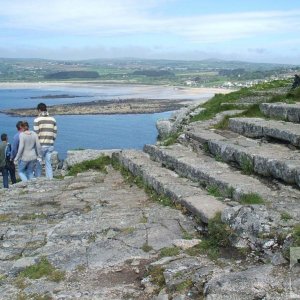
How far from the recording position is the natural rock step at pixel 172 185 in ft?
23.1

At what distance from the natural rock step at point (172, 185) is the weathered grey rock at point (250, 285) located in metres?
1.80

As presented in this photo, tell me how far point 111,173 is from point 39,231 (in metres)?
4.84

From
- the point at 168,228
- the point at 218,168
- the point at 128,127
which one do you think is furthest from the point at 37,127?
the point at 128,127

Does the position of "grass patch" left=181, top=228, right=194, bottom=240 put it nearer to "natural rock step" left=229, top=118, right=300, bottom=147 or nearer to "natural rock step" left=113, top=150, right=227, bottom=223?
"natural rock step" left=113, top=150, right=227, bottom=223

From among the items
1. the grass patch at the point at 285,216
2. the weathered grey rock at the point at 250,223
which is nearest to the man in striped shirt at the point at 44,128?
the weathered grey rock at the point at 250,223

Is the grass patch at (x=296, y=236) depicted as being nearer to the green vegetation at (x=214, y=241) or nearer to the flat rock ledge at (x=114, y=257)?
the flat rock ledge at (x=114, y=257)

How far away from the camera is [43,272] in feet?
18.8

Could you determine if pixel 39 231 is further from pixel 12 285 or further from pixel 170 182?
pixel 170 182

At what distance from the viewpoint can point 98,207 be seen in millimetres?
8680

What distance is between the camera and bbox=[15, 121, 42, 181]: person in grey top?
12359mm

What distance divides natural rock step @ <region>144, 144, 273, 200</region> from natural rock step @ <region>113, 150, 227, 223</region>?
18 cm

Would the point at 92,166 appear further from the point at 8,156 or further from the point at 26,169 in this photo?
the point at 8,156

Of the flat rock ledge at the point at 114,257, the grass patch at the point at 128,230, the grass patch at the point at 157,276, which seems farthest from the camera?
the grass patch at the point at 128,230

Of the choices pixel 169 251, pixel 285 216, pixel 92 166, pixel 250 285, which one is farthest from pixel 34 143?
pixel 250 285
